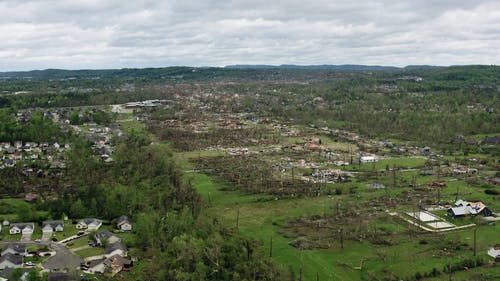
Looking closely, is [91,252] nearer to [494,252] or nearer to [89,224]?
[89,224]

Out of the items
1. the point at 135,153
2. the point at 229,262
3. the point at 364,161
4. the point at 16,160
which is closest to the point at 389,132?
the point at 364,161

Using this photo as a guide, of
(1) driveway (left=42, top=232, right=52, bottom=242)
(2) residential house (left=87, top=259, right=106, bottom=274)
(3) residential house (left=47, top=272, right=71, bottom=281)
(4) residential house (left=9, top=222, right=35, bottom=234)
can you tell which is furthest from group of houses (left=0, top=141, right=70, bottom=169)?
(3) residential house (left=47, top=272, right=71, bottom=281)

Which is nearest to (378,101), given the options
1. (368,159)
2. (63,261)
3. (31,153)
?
(368,159)

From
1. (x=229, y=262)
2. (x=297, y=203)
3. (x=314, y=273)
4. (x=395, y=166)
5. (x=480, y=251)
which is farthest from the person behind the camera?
(x=395, y=166)

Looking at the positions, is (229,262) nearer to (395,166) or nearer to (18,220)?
(18,220)

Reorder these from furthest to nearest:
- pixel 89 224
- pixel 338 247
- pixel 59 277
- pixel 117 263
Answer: pixel 89 224 < pixel 338 247 < pixel 117 263 < pixel 59 277
